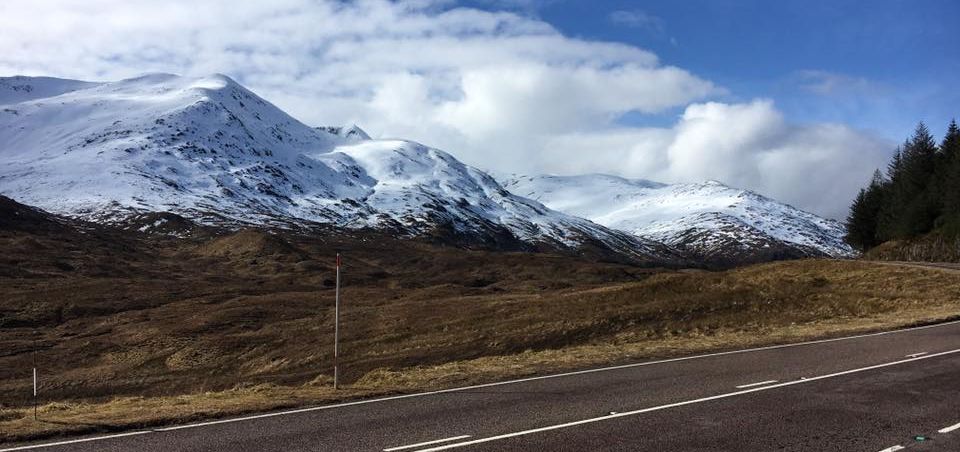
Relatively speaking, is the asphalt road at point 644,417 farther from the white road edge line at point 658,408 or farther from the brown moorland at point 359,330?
the brown moorland at point 359,330

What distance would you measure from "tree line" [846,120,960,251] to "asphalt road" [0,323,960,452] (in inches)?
2657

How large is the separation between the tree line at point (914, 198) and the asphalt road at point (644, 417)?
2657 inches

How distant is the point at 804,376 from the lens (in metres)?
15.4

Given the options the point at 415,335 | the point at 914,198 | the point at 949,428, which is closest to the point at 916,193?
the point at 914,198

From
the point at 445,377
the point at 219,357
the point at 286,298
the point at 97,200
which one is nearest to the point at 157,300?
the point at 286,298

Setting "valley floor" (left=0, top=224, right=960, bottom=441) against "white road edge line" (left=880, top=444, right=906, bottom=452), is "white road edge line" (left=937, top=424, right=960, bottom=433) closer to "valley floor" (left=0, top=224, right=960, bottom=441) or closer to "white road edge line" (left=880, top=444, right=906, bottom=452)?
"white road edge line" (left=880, top=444, right=906, bottom=452)

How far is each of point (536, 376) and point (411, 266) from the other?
114223 millimetres

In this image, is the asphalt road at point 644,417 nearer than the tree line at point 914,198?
Yes

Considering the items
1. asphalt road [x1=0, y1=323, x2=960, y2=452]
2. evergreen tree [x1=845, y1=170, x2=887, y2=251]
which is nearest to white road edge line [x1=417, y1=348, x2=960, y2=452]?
asphalt road [x1=0, y1=323, x2=960, y2=452]

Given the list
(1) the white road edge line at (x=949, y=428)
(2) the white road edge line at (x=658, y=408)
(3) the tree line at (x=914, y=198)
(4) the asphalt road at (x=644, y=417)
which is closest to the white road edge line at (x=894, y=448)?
(4) the asphalt road at (x=644, y=417)

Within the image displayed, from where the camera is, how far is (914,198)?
3327 inches

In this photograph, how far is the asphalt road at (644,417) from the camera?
33.6 feet

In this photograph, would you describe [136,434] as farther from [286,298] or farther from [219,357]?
[286,298]

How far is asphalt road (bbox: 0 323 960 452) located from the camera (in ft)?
33.6
